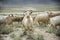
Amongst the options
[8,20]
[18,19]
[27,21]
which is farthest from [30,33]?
[8,20]

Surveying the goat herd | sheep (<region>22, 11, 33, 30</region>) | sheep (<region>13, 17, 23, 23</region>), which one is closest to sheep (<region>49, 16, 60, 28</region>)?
the goat herd

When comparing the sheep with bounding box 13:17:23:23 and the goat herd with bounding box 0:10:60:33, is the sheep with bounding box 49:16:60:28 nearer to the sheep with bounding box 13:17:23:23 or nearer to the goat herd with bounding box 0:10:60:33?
the goat herd with bounding box 0:10:60:33

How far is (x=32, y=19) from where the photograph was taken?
9.14 feet

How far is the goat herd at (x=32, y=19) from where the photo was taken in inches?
109

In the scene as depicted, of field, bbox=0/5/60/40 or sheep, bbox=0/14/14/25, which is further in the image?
sheep, bbox=0/14/14/25

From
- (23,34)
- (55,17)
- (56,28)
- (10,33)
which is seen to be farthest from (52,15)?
(10,33)

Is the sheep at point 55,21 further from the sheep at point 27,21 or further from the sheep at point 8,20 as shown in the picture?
the sheep at point 8,20

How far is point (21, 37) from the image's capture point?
2.72m

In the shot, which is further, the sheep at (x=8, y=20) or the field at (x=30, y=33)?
the sheep at (x=8, y=20)

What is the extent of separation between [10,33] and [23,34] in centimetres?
23

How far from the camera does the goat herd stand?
2771 mm

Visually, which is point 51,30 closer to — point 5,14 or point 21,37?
point 21,37

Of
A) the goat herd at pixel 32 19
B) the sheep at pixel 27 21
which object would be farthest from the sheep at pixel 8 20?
the sheep at pixel 27 21

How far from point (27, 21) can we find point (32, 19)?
3.7 inches
